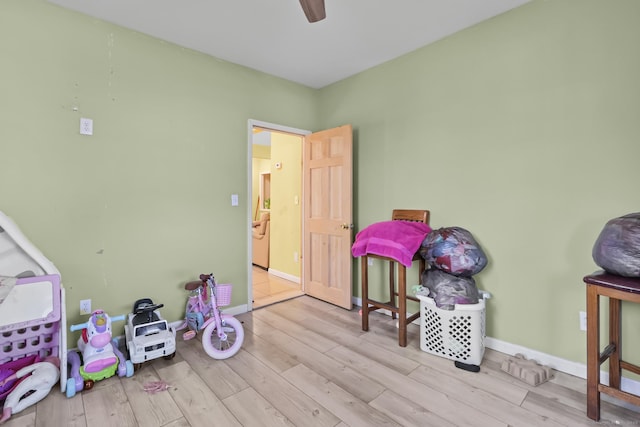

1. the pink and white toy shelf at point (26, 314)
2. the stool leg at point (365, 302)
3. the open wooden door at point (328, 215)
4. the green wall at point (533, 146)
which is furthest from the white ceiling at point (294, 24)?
the stool leg at point (365, 302)

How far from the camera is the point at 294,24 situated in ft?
8.09

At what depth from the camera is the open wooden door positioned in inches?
131

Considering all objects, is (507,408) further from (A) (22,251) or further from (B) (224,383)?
(A) (22,251)

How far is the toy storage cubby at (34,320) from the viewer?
68.1 inches

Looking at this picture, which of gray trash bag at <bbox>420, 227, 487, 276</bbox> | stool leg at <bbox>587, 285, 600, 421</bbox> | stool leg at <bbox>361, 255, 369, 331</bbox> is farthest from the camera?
stool leg at <bbox>361, 255, 369, 331</bbox>

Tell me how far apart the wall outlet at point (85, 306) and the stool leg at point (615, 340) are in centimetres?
366

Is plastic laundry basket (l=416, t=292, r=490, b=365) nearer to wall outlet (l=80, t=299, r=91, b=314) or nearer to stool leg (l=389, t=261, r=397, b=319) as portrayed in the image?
stool leg (l=389, t=261, r=397, b=319)

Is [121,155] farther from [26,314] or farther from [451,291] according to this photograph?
[451,291]

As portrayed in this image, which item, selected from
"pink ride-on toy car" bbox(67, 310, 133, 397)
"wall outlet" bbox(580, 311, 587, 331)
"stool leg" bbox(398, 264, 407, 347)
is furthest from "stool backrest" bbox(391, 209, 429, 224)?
"pink ride-on toy car" bbox(67, 310, 133, 397)

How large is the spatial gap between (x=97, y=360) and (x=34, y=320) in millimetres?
460

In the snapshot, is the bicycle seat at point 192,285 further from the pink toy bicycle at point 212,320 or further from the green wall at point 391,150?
the green wall at point 391,150

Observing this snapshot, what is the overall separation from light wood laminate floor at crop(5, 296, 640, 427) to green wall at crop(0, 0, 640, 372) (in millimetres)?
540

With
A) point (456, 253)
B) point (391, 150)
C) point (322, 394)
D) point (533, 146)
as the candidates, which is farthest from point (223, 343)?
point (533, 146)

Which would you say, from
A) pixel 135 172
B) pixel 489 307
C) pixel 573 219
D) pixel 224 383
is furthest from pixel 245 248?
pixel 573 219
